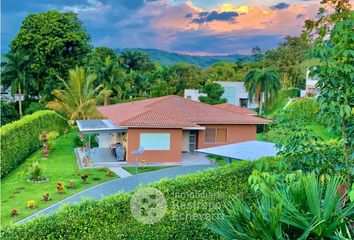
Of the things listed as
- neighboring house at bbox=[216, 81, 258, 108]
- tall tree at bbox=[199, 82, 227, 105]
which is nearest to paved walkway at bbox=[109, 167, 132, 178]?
tall tree at bbox=[199, 82, 227, 105]

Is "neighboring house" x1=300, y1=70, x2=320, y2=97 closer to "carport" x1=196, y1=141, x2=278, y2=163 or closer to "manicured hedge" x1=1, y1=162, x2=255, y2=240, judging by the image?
"carport" x1=196, y1=141, x2=278, y2=163

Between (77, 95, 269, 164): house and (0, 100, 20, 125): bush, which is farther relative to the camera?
(0, 100, 20, 125): bush

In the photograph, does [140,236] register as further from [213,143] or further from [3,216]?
[213,143]

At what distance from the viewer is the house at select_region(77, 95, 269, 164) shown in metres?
22.1

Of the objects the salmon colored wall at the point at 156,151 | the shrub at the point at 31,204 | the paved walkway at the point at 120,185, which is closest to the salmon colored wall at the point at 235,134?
the salmon colored wall at the point at 156,151

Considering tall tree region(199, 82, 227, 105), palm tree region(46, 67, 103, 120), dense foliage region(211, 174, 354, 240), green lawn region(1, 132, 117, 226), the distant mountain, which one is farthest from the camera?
the distant mountain

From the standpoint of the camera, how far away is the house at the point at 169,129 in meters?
22.1

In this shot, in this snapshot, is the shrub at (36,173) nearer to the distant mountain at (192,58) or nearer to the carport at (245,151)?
the carport at (245,151)

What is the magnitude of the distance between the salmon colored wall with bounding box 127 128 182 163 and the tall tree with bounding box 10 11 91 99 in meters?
22.8

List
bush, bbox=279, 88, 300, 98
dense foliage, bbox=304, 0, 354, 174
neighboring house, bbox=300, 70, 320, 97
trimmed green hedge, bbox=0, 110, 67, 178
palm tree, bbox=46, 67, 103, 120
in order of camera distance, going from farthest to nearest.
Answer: bush, bbox=279, 88, 300, 98 < palm tree, bbox=46, 67, 103, 120 < trimmed green hedge, bbox=0, 110, 67, 178 < neighboring house, bbox=300, 70, 320, 97 < dense foliage, bbox=304, 0, 354, 174

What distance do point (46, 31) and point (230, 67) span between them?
131 ft

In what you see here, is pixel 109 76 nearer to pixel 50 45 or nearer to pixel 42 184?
pixel 50 45

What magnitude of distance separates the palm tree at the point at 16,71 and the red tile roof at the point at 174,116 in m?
14.5

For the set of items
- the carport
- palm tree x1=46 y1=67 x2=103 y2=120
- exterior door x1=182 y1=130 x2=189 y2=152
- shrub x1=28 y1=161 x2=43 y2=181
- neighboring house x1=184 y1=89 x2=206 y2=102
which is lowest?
shrub x1=28 y1=161 x2=43 y2=181
